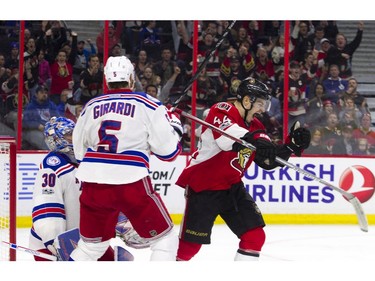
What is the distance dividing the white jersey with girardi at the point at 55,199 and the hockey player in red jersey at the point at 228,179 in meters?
0.65

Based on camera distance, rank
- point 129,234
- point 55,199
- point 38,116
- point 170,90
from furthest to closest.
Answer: point 170,90
point 38,116
point 129,234
point 55,199

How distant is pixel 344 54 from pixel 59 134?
168 inches

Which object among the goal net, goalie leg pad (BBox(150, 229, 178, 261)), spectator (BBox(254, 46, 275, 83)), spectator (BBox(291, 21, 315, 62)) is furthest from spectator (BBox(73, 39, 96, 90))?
goalie leg pad (BBox(150, 229, 178, 261))

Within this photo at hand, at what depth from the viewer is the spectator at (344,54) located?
25.0 ft

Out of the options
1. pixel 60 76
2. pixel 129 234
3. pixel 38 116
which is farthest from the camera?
pixel 60 76

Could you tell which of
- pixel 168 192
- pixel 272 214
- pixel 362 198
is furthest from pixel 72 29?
pixel 362 198

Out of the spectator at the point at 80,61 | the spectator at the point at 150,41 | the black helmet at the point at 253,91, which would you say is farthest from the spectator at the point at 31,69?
the black helmet at the point at 253,91

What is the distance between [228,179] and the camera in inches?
165

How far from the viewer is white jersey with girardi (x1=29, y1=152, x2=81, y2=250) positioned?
3.68m

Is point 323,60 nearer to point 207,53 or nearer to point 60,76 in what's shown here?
point 207,53

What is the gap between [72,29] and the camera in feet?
24.1

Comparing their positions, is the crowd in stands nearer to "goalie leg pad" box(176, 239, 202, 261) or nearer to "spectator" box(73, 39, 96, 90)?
"spectator" box(73, 39, 96, 90)

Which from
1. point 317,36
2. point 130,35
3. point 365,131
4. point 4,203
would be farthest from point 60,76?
point 4,203
